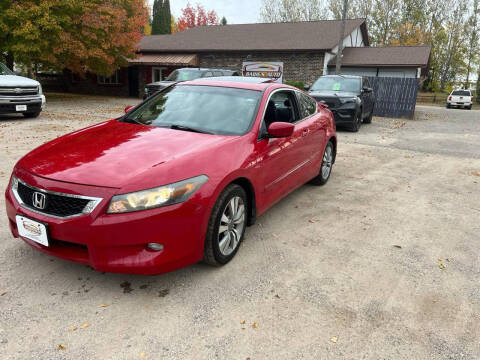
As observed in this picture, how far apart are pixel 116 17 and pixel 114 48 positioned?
6.12 ft

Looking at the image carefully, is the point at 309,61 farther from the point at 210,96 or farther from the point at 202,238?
the point at 202,238

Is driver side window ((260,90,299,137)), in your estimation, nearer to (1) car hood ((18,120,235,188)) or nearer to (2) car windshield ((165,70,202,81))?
(1) car hood ((18,120,235,188))

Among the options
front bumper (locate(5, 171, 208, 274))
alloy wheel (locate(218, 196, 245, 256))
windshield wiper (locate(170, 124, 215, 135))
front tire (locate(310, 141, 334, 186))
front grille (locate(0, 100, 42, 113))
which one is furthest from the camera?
front grille (locate(0, 100, 42, 113))

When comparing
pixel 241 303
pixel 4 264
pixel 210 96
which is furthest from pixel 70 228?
pixel 210 96

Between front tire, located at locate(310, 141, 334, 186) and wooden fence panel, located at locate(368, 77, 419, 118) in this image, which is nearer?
front tire, located at locate(310, 141, 334, 186)

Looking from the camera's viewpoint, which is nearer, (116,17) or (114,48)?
(116,17)

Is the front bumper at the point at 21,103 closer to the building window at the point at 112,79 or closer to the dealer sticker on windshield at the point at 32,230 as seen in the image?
the dealer sticker on windshield at the point at 32,230

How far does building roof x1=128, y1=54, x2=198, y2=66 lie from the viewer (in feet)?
83.1

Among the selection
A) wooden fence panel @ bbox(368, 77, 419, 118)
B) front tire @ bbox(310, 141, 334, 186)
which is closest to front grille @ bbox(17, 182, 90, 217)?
front tire @ bbox(310, 141, 334, 186)

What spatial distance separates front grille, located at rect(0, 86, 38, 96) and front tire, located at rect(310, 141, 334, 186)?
9.29 metres

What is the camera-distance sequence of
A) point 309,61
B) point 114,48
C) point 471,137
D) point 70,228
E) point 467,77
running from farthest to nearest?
point 467,77 → point 309,61 → point 114,48 → point 471,137 → point 70,228

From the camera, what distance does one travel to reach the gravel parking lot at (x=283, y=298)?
2.38 meters

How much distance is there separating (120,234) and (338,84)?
1143 centimetres

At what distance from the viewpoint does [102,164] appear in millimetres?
→ 2840
